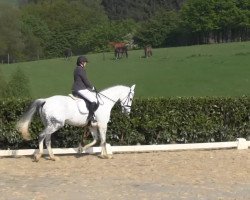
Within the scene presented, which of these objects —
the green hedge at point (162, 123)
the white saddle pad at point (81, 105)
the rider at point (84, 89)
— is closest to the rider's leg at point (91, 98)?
the rider at point (84, 89)

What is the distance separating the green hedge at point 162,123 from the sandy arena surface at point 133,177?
1295mm

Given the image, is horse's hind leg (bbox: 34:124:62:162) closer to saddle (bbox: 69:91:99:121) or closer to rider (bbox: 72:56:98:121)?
saddle (bbox: 69:91:99:121)

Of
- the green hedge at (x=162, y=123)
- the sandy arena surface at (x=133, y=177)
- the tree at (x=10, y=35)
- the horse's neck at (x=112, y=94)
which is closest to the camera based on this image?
A: the sandy arena surface at (x=133, y=177)

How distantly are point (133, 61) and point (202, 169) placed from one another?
145 feet

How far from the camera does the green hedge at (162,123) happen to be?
1462 cm

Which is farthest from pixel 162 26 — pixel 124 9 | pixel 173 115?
pixel 173 115

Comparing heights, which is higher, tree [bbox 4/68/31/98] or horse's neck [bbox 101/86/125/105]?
horse's neck [bbox 101/86/125/105]

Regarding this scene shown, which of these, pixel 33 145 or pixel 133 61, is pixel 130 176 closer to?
pixel 33 145

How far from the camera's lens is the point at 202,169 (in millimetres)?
11680

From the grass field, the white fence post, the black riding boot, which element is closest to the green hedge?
the white fence post

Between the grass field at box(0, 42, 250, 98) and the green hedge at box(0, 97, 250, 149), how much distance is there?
19.5 m

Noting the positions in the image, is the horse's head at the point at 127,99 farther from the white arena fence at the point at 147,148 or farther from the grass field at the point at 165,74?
the grass field at the point at 165,74

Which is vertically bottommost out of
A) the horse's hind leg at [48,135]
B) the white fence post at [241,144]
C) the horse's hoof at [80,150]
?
the white fence post at [241,144]

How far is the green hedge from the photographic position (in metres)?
14.6
